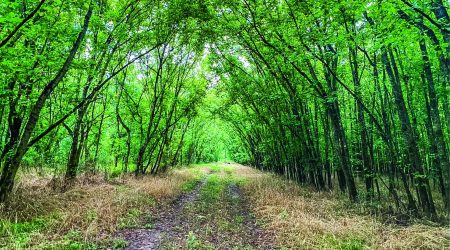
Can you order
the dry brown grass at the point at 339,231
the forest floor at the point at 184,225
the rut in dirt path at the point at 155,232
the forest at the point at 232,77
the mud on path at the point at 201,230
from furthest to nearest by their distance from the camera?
the forest at the point at 232,77 → the mud on path at the point at 201,230 → the rut in dirt path at the point at 155,232 → the forest floor at the point at 184,225 → the dry brown grass at the point at 339,231

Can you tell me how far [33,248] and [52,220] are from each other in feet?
5.18

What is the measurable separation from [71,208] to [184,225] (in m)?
2.97

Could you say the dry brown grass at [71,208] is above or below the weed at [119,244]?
above

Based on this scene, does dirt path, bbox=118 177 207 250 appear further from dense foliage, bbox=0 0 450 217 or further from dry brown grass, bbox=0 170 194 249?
dense foliage, bbox=0 0 450 217

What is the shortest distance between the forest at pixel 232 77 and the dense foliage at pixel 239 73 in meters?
0.06

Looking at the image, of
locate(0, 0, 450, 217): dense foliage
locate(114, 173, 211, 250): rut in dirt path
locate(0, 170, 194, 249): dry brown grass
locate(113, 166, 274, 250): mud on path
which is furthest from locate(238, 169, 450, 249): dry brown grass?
locate(0, 170, 194, 249): dry brown grass

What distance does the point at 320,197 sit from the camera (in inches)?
418

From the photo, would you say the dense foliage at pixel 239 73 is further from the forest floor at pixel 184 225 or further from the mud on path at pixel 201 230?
the mud on path at pixel 201 230

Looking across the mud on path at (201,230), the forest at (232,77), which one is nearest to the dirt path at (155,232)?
the mud on path at (201,230)

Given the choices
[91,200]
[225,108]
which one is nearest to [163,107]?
[225,108]

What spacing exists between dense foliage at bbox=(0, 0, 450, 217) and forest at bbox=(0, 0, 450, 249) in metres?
0.06

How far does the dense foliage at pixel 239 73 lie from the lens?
6578mm

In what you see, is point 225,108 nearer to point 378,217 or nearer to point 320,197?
point 320,197

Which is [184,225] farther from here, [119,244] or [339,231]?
[339,231]
